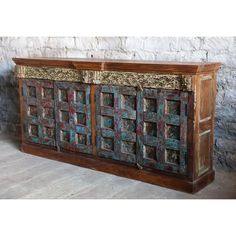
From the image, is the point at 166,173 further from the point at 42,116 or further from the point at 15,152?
the point at 15,152

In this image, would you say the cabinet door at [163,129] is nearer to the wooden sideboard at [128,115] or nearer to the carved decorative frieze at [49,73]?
the wooden sideboard at [128,115]

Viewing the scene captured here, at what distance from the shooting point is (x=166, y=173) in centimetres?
355

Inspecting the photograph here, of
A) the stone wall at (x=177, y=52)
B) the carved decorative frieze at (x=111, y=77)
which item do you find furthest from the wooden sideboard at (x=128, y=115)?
the stone wall at (x=177, y=52)

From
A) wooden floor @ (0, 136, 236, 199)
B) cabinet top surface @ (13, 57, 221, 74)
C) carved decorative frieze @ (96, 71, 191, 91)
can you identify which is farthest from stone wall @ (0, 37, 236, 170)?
carved decorative frieze @ (96, 71, 191, 91)

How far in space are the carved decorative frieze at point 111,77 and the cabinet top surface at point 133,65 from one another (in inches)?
1.4

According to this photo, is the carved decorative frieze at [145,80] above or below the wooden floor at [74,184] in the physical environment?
above

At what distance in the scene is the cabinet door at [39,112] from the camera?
4.27 meters

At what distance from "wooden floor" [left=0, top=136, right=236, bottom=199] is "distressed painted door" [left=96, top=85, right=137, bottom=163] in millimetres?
235

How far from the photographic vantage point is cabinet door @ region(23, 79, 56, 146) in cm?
427

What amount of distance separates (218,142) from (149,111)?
81 centimetres

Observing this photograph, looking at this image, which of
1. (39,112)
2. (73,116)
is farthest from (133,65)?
(39,112)

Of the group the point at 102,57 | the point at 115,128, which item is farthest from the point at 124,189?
the point at 102,57

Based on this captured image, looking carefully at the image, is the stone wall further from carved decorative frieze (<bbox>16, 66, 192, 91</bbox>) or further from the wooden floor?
carved decorative frieze (<bbox>16, 66, 192, 91</bbox>)

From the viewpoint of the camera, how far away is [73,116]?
161 inches
